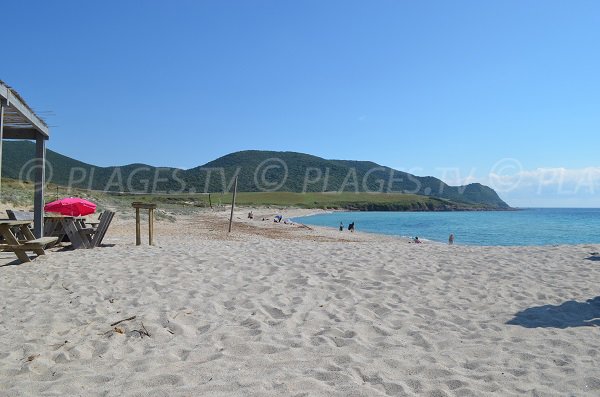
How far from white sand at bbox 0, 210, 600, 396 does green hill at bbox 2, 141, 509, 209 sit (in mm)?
92006

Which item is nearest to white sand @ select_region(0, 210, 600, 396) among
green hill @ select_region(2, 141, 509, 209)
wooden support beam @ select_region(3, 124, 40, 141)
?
wooden support beam @ select_region(3, 124, 40, 141)

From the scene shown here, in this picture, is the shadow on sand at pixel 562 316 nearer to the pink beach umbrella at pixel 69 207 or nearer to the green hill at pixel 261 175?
the pink beach umbrella at pixel 69 207

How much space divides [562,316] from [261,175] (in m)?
140

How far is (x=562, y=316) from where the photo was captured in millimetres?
4797

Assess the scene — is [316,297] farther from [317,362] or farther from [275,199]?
[275,199]

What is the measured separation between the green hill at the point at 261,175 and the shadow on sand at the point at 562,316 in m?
94.7

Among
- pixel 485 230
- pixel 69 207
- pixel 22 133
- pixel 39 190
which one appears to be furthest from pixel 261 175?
pixel 39 190

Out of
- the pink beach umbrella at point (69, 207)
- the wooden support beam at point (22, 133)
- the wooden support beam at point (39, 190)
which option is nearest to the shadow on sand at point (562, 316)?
the wooden support beam at point (39, 190)

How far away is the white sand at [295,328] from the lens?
9.96ft

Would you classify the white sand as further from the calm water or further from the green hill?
the green hill

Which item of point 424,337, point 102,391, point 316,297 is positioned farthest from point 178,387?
point 316,297

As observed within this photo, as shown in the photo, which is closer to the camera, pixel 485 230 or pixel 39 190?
pixel 39 190

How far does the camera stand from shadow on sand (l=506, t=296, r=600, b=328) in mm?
4508

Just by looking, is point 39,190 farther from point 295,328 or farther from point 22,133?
point 295,328
